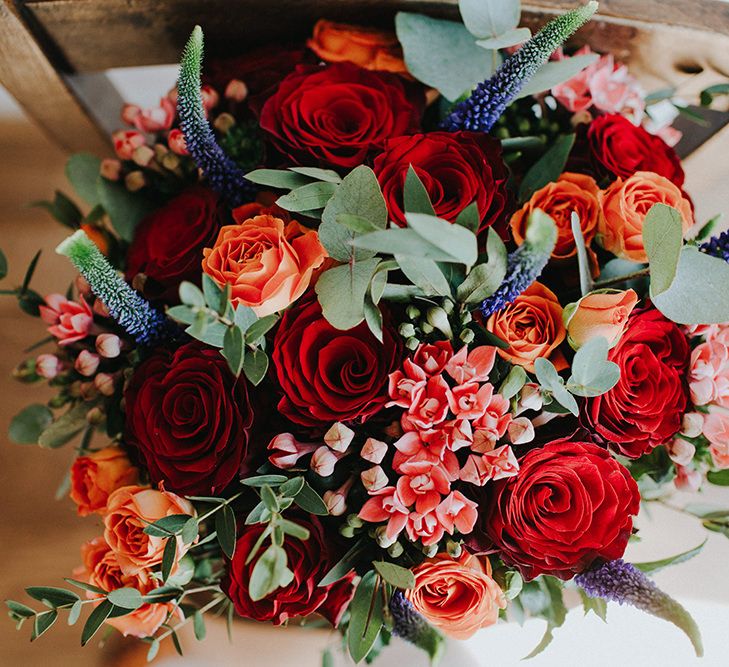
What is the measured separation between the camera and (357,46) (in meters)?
0.78

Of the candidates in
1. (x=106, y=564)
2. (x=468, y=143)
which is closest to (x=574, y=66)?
(x=468, y=143)

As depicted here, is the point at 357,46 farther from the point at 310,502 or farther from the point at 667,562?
the point at 667,562

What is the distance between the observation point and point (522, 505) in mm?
559

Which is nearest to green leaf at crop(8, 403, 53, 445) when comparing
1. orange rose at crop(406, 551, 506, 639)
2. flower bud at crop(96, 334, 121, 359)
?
flower bud at crop(96, 334, 121, 359)

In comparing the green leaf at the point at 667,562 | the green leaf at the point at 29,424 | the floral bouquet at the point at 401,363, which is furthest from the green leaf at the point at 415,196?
the green leaf at the point at 29,424

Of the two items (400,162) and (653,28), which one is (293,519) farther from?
(653,28)

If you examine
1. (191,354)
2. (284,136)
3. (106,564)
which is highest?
(284,136)

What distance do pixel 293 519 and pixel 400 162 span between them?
33 cm

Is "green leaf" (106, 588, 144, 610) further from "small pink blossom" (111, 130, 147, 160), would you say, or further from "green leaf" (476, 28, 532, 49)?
"green leaf" (476, 28, 532, 49)

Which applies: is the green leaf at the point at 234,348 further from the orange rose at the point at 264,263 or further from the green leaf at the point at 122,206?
the green leaf at the point at 122,206

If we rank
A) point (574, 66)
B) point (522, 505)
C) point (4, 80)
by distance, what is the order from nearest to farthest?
point (522, 505)
point (574, 66)
point (4, 80)

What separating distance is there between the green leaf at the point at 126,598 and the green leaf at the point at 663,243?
508 mm

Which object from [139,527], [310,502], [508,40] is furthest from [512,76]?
[139,527]

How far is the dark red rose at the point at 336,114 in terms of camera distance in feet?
2.16
